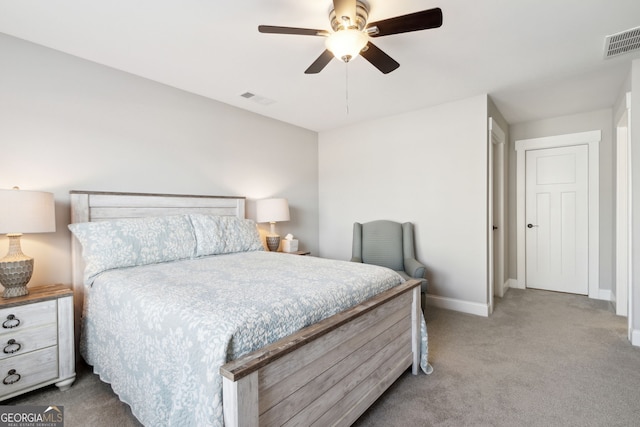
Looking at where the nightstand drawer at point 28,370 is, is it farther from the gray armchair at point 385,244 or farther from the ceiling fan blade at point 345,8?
the gray armchair at point 385,244

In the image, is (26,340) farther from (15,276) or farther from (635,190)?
(635,190)

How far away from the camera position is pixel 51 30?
82.0 inches

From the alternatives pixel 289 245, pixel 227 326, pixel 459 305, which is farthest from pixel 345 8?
pixel 459 305

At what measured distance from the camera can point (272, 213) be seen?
3.66 meters

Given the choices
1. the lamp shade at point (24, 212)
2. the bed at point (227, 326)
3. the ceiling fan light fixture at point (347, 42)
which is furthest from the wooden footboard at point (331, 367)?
the lamp shade at point (24, 212)

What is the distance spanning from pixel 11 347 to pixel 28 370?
18cm

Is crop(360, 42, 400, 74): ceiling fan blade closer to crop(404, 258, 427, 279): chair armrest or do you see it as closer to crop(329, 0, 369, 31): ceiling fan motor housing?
crop(329, 0, 369, 31): ceiling fan motor housing

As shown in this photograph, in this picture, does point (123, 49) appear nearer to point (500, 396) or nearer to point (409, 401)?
point (409, 401)

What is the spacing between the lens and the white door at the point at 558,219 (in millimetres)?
4047

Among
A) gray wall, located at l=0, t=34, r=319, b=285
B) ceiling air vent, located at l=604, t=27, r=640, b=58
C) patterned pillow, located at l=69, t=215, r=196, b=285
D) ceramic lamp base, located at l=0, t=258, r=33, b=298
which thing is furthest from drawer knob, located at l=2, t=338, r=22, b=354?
ceiling air vent, located at l=604, t=27, r=640, b=58

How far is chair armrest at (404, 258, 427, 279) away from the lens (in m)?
3.02

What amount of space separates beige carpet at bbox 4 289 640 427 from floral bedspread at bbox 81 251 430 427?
0.17 metres

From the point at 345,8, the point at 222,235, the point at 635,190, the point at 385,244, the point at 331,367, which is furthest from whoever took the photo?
the point at 385,244

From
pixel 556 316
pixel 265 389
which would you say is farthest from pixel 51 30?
pixel 556 316
